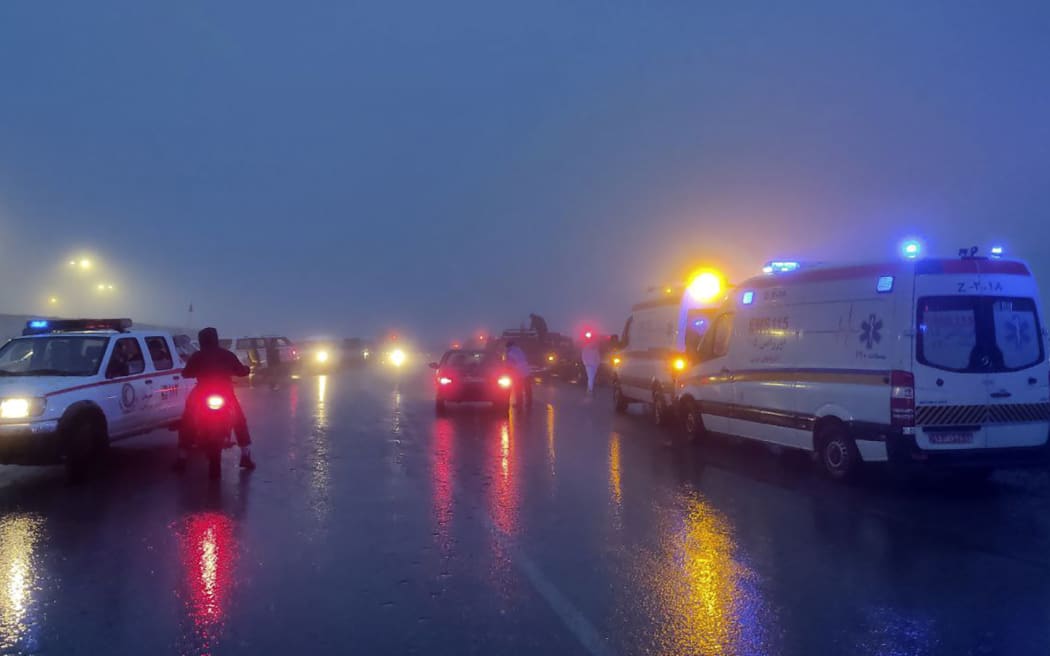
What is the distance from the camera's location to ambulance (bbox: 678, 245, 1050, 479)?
9.05 meters

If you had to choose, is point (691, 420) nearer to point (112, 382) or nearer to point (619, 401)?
point (619, 401)

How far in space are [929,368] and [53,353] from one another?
1062 centimetres

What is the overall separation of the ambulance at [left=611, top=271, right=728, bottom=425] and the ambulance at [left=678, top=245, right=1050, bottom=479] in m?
3.72

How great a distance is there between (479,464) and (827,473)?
174 inches

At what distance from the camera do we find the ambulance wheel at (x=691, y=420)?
13.5m

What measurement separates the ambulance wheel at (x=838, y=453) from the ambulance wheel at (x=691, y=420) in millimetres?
3323

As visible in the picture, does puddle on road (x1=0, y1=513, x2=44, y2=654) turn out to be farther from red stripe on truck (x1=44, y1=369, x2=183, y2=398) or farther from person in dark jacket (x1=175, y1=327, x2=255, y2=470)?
person in dark jacket (x1=175, y1=327, x2=255, y2=470)

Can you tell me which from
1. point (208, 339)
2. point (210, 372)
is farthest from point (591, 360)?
point (210, 372)

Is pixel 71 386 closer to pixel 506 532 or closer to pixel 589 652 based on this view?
pixel 506 532

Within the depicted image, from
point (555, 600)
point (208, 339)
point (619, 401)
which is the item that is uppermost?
point (208, 339)

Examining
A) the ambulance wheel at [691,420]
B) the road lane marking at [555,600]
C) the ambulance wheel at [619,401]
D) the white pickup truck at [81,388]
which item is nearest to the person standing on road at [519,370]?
the ambulance wheel at [619,401]

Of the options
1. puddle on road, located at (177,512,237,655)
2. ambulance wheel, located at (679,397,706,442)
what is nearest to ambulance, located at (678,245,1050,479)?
ambulance wheel, located at (679,397,706,442)

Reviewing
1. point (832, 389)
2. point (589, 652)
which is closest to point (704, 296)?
point (832, 389)

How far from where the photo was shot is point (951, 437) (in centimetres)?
907
